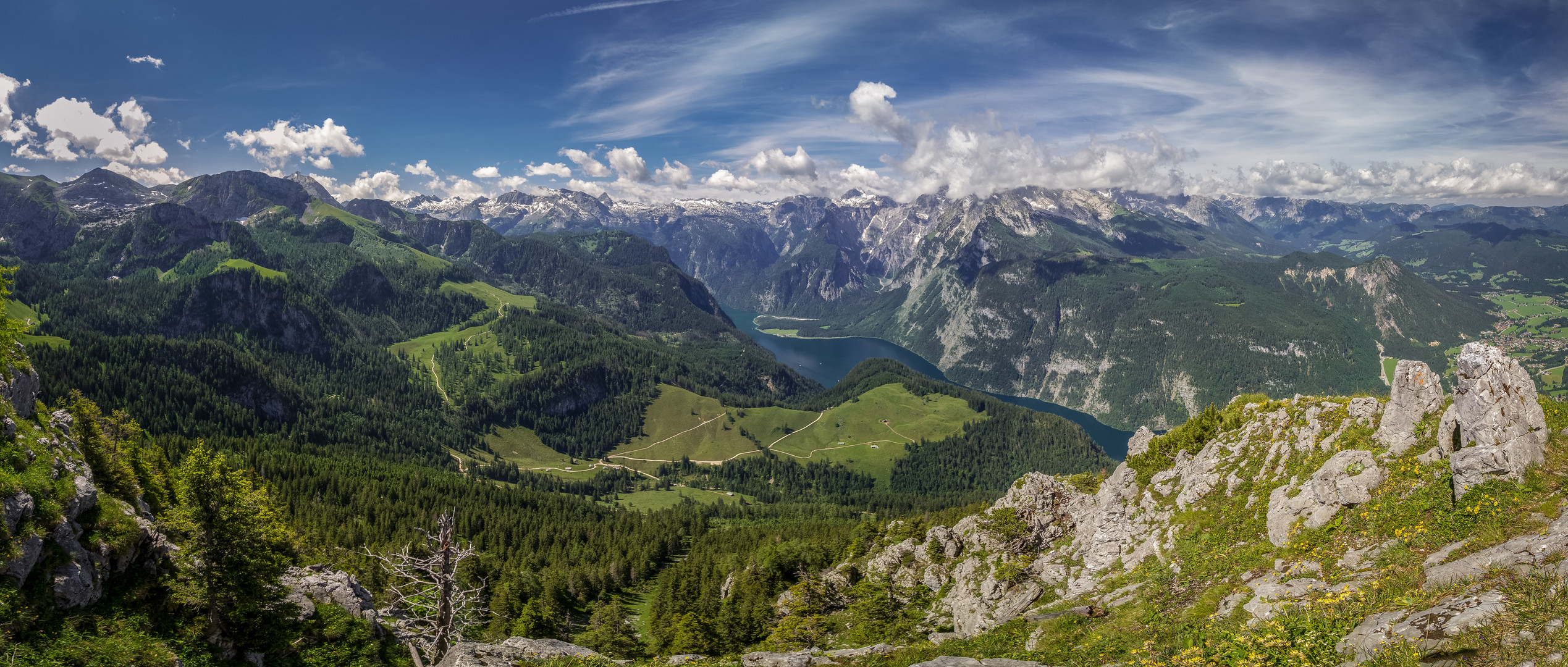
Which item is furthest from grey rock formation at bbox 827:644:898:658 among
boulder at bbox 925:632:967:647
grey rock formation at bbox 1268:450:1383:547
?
grey rock formation at bbox 1268:450:1383:547

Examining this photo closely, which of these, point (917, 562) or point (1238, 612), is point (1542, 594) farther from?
point (917, 562)

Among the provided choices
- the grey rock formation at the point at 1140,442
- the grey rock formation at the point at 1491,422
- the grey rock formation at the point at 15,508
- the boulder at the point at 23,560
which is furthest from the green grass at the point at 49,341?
the grey rock formation at the point at 1491,422

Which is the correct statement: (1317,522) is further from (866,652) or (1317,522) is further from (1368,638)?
(866,652)

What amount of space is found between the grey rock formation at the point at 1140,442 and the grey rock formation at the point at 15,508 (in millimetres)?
56921

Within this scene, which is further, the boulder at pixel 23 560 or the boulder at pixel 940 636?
the boulder at pixel 940 636

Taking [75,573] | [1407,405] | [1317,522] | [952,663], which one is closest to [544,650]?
[75,573]

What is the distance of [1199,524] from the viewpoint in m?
29.7

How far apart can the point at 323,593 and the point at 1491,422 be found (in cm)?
5049

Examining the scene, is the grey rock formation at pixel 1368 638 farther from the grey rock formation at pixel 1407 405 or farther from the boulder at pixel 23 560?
the boulder at pixel 23 560

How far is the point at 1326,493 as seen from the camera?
23.9m

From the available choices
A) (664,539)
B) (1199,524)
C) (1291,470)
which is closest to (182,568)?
(1199,524)

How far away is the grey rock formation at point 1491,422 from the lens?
19.1 meters

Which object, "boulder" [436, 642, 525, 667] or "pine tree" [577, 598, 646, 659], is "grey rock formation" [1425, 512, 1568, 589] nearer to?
"boulder" [436, 642, 525, 667]

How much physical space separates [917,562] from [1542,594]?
154 feet
